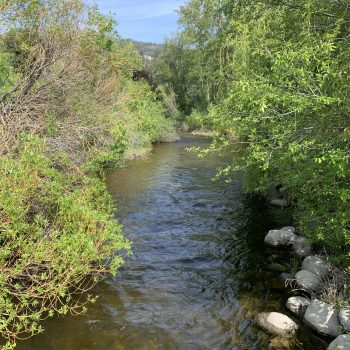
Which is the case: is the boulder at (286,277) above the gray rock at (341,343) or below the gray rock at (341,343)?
below

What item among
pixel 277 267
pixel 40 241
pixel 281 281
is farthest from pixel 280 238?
pixel 40 241

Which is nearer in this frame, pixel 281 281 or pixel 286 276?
pixel 281 281

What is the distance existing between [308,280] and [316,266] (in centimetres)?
75

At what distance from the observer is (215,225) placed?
1405 cm

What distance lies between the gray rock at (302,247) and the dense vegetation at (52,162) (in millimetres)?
5488

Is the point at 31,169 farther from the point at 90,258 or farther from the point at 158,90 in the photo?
the point at 158,90

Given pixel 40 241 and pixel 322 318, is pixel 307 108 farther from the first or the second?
pixel 40 241

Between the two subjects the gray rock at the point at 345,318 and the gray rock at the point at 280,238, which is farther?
the gray rock at the point at 280,238

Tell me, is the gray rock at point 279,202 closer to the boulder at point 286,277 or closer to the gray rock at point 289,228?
the gray rock at point 289,228

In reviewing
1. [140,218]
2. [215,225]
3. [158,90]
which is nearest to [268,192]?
[215,225]

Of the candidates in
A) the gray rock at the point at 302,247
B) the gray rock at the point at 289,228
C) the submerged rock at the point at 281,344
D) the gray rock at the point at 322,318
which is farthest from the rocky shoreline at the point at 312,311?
the gray rock at the point at 289,228

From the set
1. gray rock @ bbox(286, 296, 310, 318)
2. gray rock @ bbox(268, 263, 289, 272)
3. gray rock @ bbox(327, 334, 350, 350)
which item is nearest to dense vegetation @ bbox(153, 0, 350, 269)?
gray rock @ bbox(286, 296, 310, 318)

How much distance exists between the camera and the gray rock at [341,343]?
676 centimetres

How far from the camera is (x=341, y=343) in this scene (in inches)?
269
